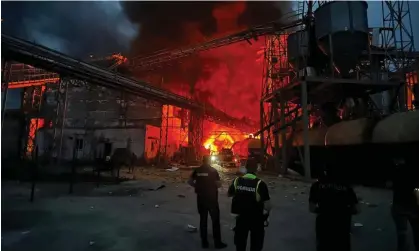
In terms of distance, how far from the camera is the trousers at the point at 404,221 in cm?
365

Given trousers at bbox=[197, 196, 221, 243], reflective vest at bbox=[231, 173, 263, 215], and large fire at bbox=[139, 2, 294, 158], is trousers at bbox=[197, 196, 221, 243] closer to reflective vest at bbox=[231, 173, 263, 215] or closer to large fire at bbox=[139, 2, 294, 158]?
reflective vest at bbox=[231, 173, 263, 215]

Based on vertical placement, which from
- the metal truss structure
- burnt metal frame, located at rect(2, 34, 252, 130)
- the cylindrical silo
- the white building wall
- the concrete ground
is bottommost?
the concrete ground

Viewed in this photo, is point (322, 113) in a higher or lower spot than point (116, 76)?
lower

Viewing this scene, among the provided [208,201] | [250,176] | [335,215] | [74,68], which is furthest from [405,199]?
[74,68]

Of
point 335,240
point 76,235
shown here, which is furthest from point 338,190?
point 76,235

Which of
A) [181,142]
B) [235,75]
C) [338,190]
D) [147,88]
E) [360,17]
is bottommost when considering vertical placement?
[338,190]

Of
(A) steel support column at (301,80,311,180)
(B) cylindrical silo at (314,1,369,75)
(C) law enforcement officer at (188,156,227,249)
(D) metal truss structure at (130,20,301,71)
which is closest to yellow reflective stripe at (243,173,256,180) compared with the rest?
(C) law enforcement officer at (188,156,227,249)

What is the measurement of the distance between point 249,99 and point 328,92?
23129mm

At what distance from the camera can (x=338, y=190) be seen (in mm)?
3289

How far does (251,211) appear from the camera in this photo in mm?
3457

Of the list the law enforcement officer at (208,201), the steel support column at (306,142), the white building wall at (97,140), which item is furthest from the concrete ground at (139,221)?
the white building wall at (97,140)

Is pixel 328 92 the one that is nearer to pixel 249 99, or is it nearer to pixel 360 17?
pixel 360 17

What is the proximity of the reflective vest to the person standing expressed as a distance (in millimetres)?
1815

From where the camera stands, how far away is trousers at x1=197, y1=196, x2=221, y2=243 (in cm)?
456
